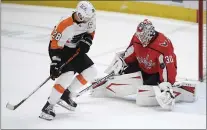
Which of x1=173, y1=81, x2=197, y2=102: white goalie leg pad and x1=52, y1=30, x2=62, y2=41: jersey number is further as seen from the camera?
x1=173, y1=81, x2=197, y2=102: white goalie leg pad

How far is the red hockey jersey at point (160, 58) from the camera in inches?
122

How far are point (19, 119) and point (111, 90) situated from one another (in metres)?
0.71

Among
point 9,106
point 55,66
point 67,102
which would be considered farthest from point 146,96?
point 9,106

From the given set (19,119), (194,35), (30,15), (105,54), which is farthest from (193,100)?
(30,15)

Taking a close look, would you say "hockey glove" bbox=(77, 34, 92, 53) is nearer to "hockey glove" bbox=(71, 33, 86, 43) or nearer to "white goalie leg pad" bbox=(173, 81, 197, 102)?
"hockey glove" bbox=(71, 33, 86, 43)

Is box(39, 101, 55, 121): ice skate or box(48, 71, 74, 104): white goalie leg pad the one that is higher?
box(48, 71, 74, 104): white goalie leg pad

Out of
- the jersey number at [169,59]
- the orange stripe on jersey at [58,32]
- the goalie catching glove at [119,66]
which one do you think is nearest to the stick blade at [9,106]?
the orange stripe on jersey at [58,32]

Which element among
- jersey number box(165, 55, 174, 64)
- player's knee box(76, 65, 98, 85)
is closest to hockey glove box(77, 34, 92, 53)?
player's knee box(76, 65, 98, 85)

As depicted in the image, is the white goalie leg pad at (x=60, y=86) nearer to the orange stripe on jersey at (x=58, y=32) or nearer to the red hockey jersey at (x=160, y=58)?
the orange stripe on jersey at (x=58, y=32)

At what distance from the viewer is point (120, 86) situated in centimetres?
331

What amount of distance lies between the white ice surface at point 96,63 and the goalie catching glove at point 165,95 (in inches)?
2.5

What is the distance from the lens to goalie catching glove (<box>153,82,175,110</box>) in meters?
3.03

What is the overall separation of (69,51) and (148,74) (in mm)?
577

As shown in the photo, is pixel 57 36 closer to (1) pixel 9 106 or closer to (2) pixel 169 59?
(1) pixel 9 106
